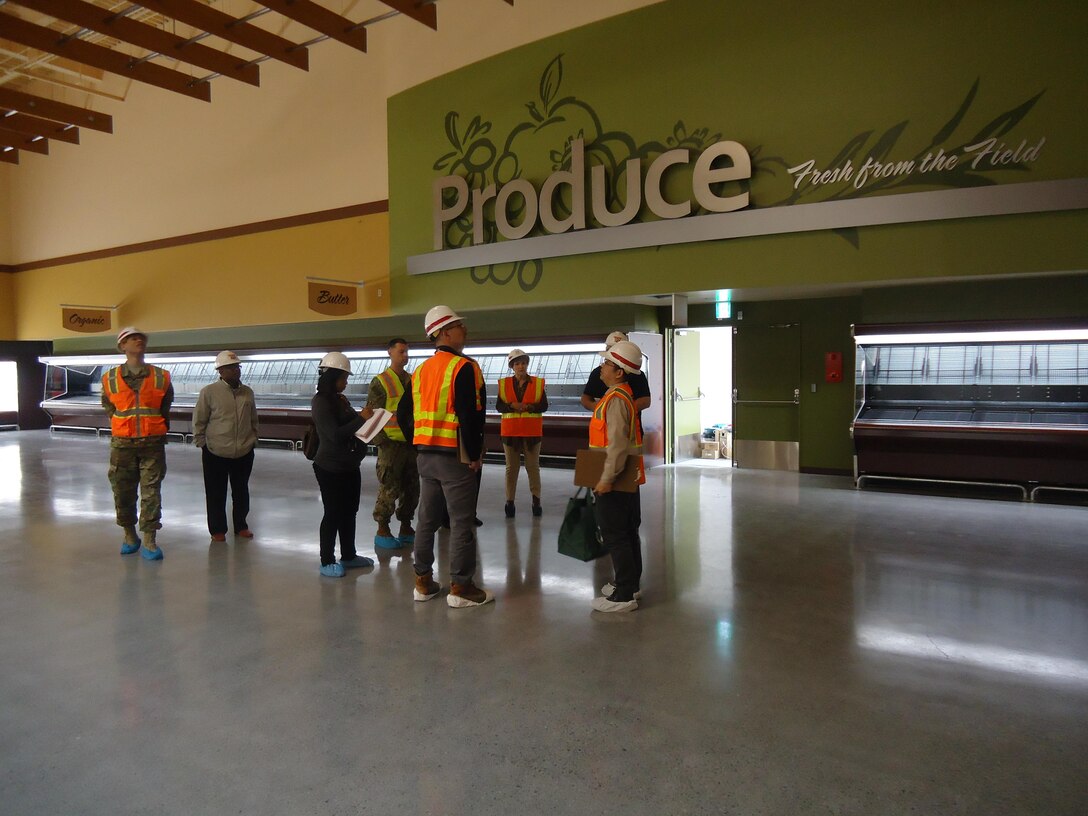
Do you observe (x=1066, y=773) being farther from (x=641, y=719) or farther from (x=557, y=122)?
(x=557, y=122)

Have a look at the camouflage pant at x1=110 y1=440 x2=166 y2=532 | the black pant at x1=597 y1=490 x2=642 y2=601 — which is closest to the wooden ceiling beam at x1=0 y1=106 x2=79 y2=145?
the camouflage pant at x1=110 y1=440 x2=166 y2=532

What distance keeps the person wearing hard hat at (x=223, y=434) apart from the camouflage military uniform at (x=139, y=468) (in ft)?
1.02

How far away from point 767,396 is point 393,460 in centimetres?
579

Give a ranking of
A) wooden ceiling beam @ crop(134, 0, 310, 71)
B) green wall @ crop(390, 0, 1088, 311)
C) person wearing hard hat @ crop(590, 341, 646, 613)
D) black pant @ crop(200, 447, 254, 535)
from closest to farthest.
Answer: person wearing hard hat @ crop(590, 341, 646, 613)
black pant @ crop(200, 447, 254, 535)
green wall @ crop(390, 0, 1088, 311)
wooden ceiling beam @ crop(134, 0, 310, 71)

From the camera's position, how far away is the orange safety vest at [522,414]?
6.23m

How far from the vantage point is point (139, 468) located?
513 cm

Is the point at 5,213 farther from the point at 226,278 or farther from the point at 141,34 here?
the point at 141,34

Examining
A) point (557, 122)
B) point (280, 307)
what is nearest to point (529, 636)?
point (557, 122)

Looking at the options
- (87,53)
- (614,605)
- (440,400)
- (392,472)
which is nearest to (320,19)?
(87,53)

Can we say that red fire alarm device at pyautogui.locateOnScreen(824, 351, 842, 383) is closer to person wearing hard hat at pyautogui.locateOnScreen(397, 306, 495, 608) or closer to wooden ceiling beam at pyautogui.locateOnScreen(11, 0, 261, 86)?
person wearing hard hat at pyautogui.locateOnScreen(397, 306, 495, 608)

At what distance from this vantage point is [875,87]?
642 cm

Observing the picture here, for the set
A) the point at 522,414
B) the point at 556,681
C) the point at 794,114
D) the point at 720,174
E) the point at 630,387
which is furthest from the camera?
the point at 720,174

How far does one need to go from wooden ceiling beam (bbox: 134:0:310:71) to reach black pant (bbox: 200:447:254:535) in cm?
538

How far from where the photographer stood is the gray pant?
12.9ft
